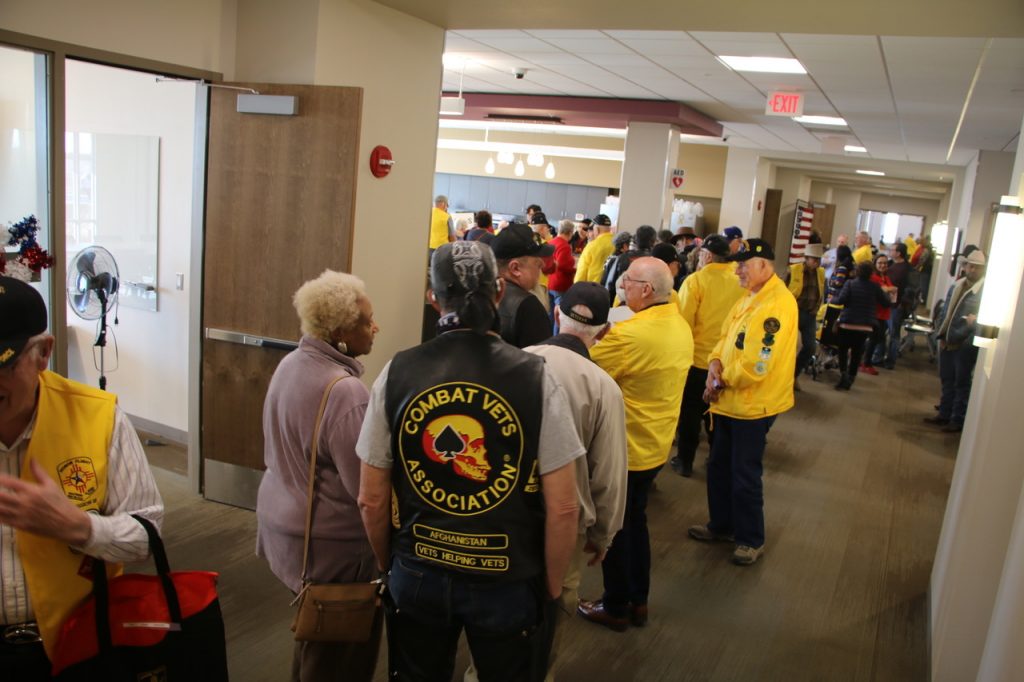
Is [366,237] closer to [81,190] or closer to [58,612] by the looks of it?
[81,190]

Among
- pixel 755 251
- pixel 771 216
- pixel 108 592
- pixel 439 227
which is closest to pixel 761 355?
pixel 755 251

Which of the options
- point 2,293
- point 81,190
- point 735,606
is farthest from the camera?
point 81,190

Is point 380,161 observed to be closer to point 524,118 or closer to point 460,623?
point 460,623

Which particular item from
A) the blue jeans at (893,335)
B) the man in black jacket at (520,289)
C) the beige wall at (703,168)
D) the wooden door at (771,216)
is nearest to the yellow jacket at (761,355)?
the man in black jacket at (520,289)

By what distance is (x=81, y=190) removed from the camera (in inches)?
209

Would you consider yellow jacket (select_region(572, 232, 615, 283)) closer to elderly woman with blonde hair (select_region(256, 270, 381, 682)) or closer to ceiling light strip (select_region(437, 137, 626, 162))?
elderly woman with blonde hair (select_region(256, 270, 381, 682))

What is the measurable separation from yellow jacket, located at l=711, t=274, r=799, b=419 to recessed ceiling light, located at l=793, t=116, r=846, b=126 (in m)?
6.32

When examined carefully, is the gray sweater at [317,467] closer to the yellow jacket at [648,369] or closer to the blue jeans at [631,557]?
the yellow jacket at [648,369]

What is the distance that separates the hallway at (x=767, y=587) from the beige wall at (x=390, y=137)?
1.51 m

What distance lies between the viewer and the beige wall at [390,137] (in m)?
4.19

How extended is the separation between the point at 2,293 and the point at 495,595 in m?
1.27

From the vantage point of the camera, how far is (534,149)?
17953 mm

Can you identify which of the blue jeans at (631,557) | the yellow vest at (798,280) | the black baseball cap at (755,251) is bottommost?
the blue jeans at (631,557)

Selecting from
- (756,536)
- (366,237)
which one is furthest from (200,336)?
(756,536)
